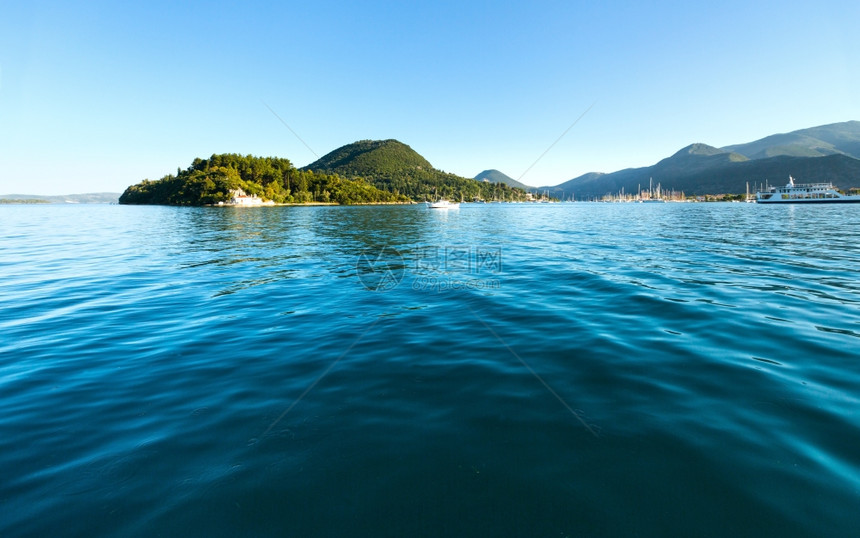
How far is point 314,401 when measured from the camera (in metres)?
5.69

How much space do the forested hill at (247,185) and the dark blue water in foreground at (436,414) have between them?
498ft

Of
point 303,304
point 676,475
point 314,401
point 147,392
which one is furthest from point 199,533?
point 303,304

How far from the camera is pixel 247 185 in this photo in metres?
145

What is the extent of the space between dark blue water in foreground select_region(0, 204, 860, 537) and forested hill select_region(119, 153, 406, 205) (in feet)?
498

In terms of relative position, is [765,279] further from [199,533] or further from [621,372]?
[199,533]

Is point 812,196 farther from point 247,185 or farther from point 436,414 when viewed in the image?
point 247,185

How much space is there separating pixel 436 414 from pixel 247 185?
163 metres

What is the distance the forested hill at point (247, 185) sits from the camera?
143 metres

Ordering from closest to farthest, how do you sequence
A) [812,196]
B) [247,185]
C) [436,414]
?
[436,414], [812,196], [247,185]

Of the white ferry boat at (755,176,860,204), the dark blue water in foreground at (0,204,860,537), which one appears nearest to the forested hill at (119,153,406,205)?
the dark blue water in foreground at (0,204,860,537)

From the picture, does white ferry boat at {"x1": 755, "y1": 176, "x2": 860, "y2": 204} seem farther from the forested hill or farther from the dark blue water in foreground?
the forested hill

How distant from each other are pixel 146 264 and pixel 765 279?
2959 centimetres

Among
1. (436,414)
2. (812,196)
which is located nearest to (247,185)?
(436,414)

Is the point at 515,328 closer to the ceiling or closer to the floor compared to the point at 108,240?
closer to the floor
